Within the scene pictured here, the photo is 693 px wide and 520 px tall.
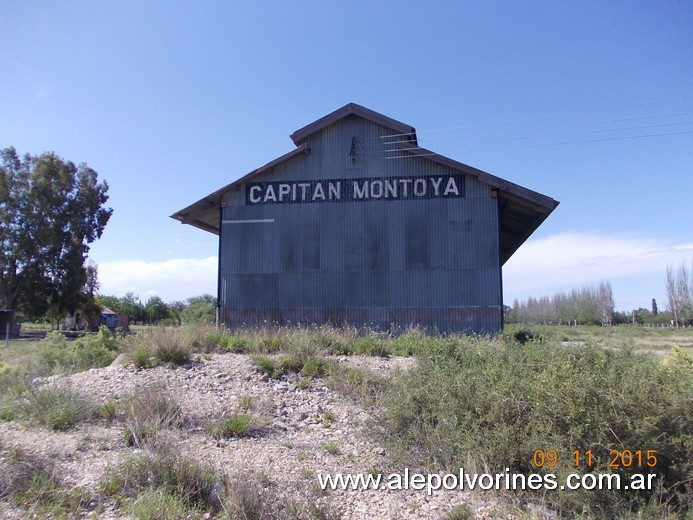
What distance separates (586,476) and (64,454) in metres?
6.22

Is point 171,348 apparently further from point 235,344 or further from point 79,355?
point 79,355

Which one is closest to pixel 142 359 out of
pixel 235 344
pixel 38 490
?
pixel 235 344

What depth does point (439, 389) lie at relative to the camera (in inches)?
274

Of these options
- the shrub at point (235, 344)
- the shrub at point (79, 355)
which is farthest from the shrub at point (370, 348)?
the shrub at point (79, 355)

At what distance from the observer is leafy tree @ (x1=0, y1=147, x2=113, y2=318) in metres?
46.5

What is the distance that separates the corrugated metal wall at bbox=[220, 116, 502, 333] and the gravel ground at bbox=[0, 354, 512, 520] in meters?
7.63

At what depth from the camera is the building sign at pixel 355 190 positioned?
1834cm

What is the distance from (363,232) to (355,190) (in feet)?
5.24

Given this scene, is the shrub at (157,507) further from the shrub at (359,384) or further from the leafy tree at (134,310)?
the leafy tree at (134,310)

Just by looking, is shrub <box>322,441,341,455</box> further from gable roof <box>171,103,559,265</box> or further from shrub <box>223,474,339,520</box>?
gable roof <box>171,103,559,265</box>

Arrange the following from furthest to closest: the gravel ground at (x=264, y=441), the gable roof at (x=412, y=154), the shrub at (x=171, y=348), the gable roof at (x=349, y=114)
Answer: the gable roof at (x=349, y=114) → the gable roof at (x=412, y=154) → the shrub at (x=171, y=348) → the gravel ground at (x=264, y=441)

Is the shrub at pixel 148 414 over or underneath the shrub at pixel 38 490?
over

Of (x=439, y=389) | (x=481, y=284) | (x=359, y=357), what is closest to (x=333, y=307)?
(x=481, y=284)

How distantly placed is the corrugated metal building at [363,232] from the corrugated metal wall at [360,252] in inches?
1.4
